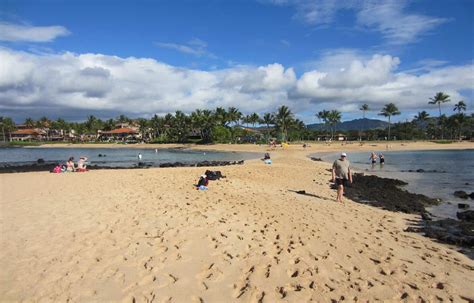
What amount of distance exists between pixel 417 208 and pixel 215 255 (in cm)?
928

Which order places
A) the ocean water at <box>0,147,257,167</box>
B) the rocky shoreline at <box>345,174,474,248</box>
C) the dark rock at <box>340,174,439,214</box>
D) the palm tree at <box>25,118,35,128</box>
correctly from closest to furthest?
the rocky shoreline at <box>345,174,474,248</box>, the dark rock at <box>340,174,439,214</box>, the ocean water at <box>0,147,257,167</box>, the palm tree at <box>25,118,35,128</box>

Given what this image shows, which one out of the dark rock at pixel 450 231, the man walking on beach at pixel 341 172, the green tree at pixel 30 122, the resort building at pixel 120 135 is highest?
the green tree at pixel 30 122

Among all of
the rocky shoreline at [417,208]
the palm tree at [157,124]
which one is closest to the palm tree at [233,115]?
the palm tree at [157,124]

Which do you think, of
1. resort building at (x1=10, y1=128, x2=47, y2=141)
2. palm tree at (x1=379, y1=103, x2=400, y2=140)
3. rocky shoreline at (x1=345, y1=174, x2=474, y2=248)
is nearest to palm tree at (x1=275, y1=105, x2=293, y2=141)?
palm tree at (x1=379, y1=103, x2=400, y2=140)

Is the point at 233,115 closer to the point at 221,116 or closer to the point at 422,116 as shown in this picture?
the point at 221,116

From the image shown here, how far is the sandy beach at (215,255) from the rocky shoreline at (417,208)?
490 mm

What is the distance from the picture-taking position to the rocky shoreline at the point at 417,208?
8133 mm

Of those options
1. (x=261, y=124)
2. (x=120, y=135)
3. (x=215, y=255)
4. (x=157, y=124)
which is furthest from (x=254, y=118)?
(x=215, y=255)

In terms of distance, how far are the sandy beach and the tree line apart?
272ft

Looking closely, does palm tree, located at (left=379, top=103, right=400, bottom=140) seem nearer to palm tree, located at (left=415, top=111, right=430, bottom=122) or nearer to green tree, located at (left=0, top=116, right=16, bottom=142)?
palm tree, located at (left=415, top=111, right=430, bottom=122)

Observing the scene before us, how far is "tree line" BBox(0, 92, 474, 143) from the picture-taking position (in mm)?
96250

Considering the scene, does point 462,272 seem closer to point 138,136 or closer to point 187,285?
point 187,285

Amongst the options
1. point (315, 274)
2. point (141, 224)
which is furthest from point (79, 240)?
point (315, 274)

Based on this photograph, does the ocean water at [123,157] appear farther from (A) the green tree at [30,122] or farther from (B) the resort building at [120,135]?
(A) the green tree at [30,122]
